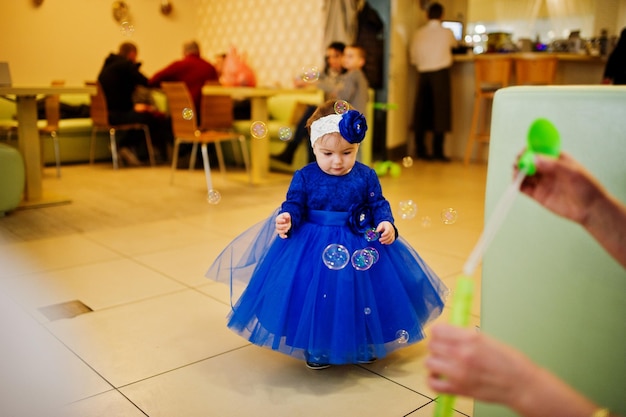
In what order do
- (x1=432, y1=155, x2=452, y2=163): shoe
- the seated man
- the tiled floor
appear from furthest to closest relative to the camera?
(x1=432, y1=155, x2=452, y2=163): shoe, the seated man, the tiled floor

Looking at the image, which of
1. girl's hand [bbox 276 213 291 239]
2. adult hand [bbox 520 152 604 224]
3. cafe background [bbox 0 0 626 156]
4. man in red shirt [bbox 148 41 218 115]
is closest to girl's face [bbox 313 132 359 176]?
girl's hand [bbox 276 213 291 239]

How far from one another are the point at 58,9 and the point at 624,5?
21.8ft

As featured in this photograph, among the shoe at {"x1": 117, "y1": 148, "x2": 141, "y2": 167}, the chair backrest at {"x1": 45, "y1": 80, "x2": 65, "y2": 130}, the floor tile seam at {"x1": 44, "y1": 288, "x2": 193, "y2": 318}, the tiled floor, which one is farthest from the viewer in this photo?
the shoe at {"x1": 117, "y1": 148, "x2": 141, "y2": 167}

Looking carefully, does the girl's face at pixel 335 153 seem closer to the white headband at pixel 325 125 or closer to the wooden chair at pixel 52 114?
the white headband at pixel 325 125

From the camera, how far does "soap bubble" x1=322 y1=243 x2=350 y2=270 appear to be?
1786 mm

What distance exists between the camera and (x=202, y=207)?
Result: 14.3 feet

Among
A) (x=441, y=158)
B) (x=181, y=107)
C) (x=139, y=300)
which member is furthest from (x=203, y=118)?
(x=441, y=158)

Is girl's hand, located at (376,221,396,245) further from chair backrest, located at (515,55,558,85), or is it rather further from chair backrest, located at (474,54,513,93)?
chair backrest, located at (474,54,513,93)

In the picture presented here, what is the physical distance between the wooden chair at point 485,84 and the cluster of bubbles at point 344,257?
488cm

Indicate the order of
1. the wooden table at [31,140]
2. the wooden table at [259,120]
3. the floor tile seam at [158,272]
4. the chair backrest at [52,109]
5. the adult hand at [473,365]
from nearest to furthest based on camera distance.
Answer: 1. the adult hand at [473,365]
2. the floor tile seam at [158,272]
3. the wooden table at [31,140]
4. the wooden table at [259,120]
5. the chair backrest at [52,109]

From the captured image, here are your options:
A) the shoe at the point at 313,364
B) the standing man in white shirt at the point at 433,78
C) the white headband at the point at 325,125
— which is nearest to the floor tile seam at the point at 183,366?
the shoe at the point at 313,364

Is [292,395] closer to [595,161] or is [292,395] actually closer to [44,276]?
[595,161]

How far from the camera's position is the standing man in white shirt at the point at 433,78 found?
22.4ft

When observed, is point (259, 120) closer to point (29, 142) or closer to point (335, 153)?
point (29, 142)
